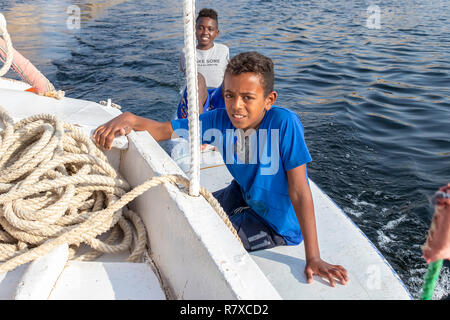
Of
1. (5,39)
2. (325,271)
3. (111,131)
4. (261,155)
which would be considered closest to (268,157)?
(261,155)

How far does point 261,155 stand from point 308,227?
1.29 feet

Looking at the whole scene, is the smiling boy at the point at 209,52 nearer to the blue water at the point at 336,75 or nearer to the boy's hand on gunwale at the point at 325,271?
the blue water at the point at 336,75

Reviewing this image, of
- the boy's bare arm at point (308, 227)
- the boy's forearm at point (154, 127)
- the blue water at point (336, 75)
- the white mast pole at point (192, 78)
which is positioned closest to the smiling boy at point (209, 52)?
the blue water at point (336, 75)

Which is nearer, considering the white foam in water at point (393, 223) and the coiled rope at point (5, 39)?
the coiled rope at point (5, 39)

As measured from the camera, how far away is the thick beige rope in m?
1.64

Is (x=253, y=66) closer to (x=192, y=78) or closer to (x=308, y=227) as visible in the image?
(x=192, y=78)

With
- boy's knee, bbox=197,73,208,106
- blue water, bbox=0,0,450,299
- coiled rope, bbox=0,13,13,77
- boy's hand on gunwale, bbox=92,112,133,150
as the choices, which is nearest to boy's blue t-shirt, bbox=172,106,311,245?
boy's hand on gunwale, bbox=92,112,133,150

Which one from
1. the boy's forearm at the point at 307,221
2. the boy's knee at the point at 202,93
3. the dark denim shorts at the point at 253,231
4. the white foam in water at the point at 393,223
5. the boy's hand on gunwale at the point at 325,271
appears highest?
the boy's knee at the point at 202,93

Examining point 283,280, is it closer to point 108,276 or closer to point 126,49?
point 108,276

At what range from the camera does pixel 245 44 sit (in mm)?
8906

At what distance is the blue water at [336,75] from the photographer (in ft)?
12.2

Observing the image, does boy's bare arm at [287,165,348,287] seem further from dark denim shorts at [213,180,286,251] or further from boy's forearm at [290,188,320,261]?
dark denim shorts at [213,180,286,251]

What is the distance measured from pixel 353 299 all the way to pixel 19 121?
193 centimetres

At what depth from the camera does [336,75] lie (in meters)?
7.10
